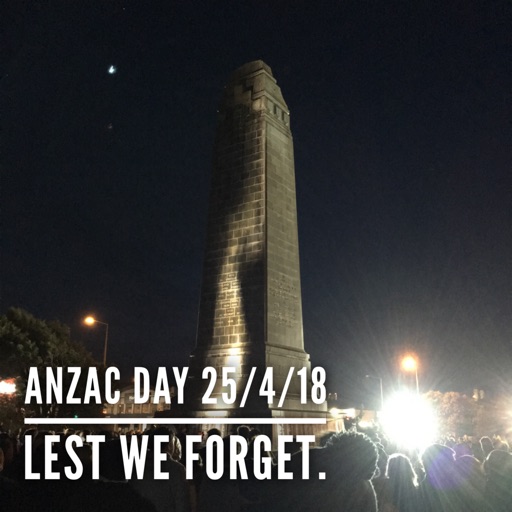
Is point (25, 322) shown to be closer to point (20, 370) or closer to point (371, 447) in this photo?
point (20, 370)

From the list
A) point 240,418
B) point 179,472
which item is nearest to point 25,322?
point 240,418

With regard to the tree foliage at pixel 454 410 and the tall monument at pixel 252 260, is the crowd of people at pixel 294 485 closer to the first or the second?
the tall monument at pixel 252 260

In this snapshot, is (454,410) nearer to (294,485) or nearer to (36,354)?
(36,354)

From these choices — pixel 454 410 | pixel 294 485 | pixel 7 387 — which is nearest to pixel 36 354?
pixel 7 387

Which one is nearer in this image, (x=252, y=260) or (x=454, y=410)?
(x=252, y=260)

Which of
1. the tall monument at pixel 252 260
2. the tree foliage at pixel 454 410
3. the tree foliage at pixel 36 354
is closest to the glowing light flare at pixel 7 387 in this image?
the tree foliage at pixel 36 354

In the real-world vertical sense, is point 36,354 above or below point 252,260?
below
